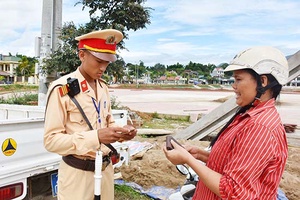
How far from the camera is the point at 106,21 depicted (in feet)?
28.1

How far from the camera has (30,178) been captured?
8.02 ft

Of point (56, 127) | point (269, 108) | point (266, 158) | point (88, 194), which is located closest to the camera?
point (266, 158)

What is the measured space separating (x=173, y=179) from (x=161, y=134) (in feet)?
11.4

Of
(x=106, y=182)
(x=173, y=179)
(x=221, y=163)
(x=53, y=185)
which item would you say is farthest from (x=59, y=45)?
(x=221, y=163)

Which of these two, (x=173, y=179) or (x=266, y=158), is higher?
(x=266, y=158)

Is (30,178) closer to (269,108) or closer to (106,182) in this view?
(106,182)

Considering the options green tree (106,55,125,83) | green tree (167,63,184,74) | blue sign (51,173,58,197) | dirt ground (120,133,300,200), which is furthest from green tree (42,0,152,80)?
green tree (167,63,184,74)

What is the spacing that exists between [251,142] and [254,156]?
5cm

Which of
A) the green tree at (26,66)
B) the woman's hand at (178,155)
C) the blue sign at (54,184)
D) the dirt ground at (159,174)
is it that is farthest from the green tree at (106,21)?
the green tree at (26,66)

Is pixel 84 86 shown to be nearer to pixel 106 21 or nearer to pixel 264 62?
pixel 264 62

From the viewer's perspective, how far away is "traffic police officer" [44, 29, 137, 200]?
1654mm

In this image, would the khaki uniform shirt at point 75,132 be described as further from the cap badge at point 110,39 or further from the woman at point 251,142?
the woman at point 251,142

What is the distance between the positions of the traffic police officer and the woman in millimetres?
512

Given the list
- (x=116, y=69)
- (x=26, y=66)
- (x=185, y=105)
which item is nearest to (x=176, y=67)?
(x=26, y=66)
